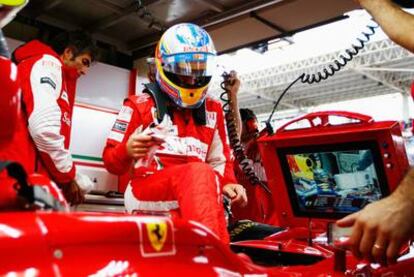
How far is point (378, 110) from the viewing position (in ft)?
49.5

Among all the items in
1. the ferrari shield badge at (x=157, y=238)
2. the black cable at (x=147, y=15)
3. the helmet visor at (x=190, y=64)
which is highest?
the black cable at (x=147, y=15)

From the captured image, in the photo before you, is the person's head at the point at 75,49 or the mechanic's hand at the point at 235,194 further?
the person's head at the point at 75,49

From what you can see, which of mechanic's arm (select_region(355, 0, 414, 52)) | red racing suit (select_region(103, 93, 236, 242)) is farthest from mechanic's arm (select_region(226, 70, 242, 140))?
mechanic's arm (select_region(355, 0, 414, 52))

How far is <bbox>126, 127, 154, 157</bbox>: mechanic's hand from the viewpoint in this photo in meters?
1.96

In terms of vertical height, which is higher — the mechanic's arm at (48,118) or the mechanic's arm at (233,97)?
the mechanic's arm at (233,97)

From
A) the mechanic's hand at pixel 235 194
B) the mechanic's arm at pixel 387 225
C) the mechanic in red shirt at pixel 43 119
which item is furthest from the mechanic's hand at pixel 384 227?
the mechanic in red shirt at pixel 43 119

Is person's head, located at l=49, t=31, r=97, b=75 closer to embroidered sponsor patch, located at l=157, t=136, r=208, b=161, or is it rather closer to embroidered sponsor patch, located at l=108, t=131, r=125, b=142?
embroidered sponsor patch, located at l=108, t=131, r=125, b=142

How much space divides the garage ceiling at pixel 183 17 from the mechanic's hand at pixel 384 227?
2848 millimetres

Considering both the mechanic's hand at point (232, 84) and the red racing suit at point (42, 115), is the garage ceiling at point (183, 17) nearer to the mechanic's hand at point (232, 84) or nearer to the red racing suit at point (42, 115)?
the mechanic's hand at point (232, 84)

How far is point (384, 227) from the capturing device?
112 centimetres

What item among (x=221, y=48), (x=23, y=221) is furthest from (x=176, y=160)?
(x=221, y=48)

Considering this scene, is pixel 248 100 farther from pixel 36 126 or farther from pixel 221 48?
pixel 36 126

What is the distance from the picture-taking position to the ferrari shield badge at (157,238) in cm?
106

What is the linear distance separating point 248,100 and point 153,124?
44.6ft
